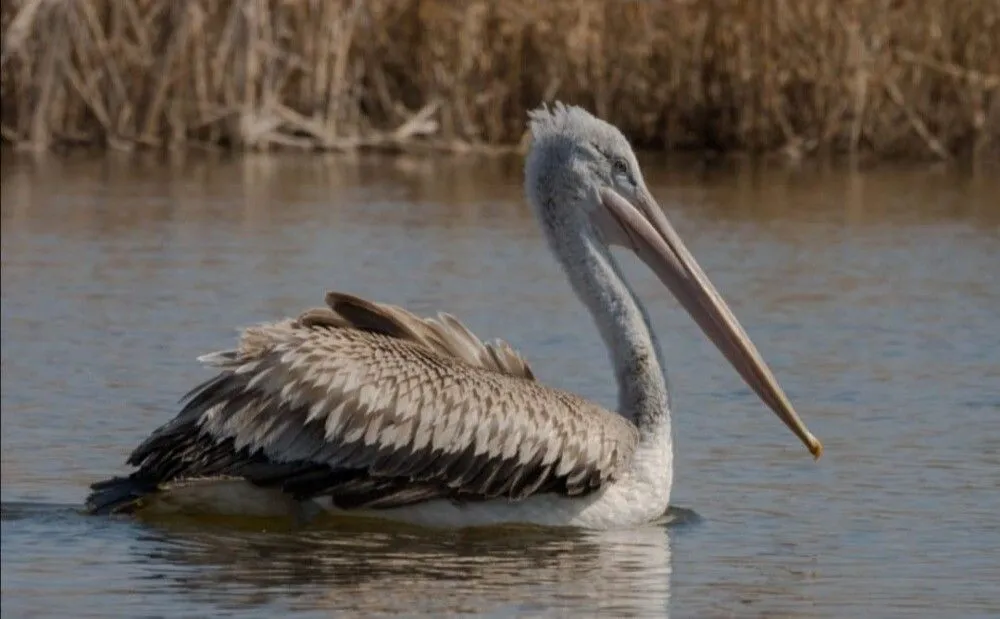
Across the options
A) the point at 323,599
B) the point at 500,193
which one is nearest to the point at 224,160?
the point at 500,193

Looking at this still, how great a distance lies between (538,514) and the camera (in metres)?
6.32

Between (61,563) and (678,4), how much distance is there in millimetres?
11584

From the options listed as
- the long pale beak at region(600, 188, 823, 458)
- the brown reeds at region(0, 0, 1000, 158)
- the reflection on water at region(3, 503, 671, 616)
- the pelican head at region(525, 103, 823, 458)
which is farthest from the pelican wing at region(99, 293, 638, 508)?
the brown reeds at region(0, 0, 1000, 158)

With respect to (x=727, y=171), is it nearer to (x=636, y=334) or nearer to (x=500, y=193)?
(x=500, y=193)

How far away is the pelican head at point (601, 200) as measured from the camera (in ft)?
22.2

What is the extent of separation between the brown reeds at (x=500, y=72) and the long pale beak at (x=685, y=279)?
9.55 meters

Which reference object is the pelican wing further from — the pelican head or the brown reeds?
the brown reeds

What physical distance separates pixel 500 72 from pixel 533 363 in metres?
8.32

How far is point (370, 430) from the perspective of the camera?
6258 millimetres

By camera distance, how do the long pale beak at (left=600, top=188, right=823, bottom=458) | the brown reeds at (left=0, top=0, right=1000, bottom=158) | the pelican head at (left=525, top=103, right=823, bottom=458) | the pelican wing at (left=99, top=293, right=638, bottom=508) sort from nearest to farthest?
1. the pelican wing at (left=99, top=293, right=638, bottom=508)
2. the long pale beak at (left=600, top=188, right=823, bottom=458)
3. the pelican head at (left=525, top=103, right=823, bottom=458)
4. the brown reeds at (left=0, top=0, right=1000, bottom=158)

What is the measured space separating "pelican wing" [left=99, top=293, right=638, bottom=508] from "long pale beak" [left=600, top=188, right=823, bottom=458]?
0.49 metres

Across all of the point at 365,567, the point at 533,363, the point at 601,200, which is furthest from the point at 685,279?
the point at 533,363

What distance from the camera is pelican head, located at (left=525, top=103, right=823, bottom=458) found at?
6762 millimetres

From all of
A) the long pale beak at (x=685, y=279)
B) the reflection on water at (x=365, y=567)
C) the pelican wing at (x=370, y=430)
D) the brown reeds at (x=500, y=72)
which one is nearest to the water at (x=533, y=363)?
the reflection on water at (x=365, y=567)
